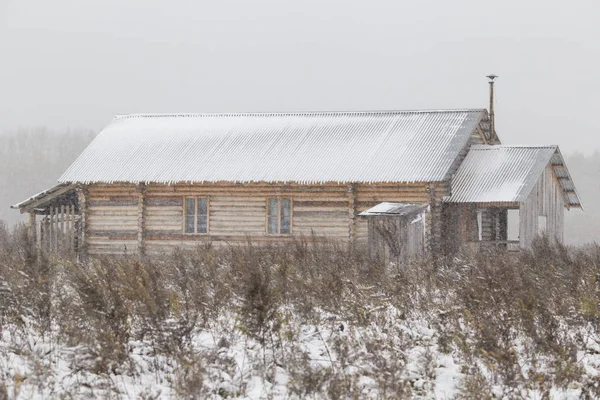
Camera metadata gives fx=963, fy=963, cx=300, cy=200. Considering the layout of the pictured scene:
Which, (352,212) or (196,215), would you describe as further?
(196,215)

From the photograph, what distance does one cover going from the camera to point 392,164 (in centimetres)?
2631

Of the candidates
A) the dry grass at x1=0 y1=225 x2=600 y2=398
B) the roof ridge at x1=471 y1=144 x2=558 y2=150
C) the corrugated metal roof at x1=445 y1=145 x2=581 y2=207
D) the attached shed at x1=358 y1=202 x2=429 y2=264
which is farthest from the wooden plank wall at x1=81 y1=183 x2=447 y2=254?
the dry grass at x1=0 y1=225 x2=600 y2=398

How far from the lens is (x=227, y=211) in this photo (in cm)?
2766

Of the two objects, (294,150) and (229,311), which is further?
(294,150)

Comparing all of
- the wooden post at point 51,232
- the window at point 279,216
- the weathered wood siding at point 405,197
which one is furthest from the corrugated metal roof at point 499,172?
the wooden post at point 51,232

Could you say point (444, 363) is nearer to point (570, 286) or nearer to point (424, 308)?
point (424, 308)

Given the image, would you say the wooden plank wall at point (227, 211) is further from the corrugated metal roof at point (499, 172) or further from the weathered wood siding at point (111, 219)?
the corrugated metal roof at point (499, 172)

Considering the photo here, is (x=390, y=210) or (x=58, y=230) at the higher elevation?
(x=390, y=210)

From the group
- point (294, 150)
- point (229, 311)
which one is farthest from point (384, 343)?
point (294, 150)

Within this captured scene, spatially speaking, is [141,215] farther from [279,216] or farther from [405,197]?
[405,197]

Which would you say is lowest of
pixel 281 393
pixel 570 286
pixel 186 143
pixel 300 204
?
pixel 281 393

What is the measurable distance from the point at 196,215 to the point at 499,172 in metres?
8.70

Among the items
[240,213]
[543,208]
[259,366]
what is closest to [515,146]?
[543,208]

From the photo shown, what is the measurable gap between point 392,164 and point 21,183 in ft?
263
